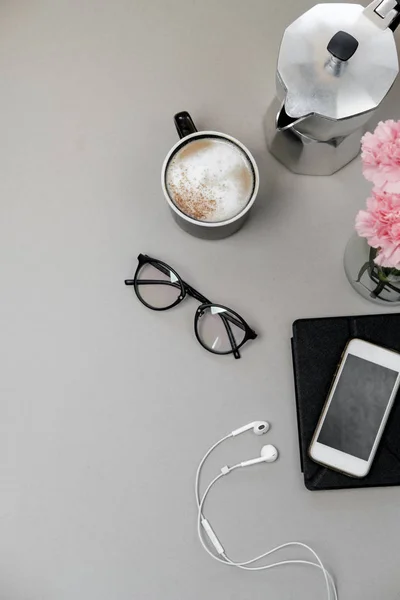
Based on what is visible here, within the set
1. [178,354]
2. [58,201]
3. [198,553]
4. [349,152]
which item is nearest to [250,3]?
[349,152]

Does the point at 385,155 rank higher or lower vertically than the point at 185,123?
higher

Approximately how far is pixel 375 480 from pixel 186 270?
12.7 inches

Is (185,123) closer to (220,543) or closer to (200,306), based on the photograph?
(200,306)

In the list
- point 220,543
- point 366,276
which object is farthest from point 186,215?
point 220,543

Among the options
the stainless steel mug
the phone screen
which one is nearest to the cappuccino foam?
the stainless steel mug

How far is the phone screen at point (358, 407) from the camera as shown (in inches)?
26.9

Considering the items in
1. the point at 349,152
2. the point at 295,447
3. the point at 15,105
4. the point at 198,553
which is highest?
the point at 349,152

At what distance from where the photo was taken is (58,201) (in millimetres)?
754

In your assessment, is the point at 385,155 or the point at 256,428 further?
the point at 256,428

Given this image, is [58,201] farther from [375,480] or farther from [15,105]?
[375,480]

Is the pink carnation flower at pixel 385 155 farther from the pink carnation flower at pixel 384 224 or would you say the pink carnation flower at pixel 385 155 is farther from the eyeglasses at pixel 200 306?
the eyeglasses at pixel 200 306

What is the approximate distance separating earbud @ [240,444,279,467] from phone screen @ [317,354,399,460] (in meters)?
0.06

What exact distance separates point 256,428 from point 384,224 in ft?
0.99

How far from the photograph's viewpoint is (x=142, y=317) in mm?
736
